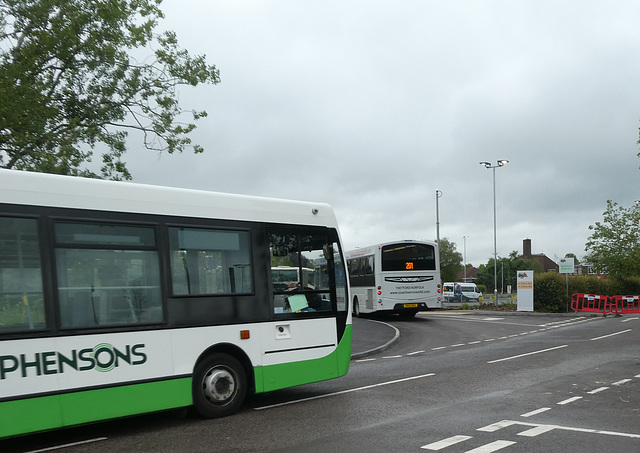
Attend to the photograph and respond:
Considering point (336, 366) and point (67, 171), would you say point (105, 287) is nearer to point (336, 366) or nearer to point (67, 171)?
point (336, 366)

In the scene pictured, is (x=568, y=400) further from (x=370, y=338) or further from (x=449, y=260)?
(x=449, y=260)

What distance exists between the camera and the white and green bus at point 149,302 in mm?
6797

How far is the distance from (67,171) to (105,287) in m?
11.9

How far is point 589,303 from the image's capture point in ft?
123

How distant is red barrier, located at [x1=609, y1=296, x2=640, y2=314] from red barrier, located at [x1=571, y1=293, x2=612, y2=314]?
22.7 inches

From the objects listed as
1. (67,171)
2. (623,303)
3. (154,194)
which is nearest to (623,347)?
(154,194)

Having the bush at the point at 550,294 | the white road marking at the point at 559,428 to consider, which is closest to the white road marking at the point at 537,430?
the white road marking at the point at 559,428

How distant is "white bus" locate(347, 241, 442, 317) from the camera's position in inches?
1169

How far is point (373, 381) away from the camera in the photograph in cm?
1162

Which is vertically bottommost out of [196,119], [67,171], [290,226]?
[290,226]

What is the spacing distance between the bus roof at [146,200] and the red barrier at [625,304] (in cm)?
3139

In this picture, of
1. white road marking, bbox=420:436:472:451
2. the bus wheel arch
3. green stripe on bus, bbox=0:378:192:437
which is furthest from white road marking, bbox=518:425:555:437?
green stripe on bus, bbox=0:378:192:437

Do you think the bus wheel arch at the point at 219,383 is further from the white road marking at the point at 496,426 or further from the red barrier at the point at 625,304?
the red barrier at the point at 625,304

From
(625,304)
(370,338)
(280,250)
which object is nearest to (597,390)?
(280,250)
